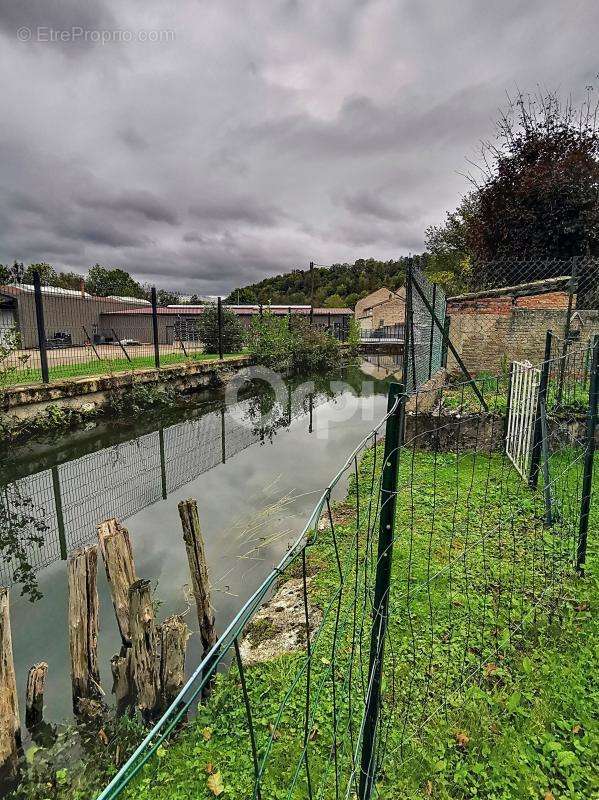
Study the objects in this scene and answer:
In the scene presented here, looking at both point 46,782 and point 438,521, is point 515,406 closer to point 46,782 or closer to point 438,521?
point 438,521

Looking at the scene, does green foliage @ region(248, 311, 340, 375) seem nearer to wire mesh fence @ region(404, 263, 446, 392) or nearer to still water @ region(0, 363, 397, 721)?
still water @ region(0, 363, 397, 721)

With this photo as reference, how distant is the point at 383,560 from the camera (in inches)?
61.7

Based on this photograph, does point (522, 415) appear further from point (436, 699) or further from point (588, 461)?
point (436, 699)

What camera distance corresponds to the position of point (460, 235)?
22.7 metres

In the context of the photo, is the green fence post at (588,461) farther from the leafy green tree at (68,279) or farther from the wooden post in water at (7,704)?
the leafy green tree at (68,279)

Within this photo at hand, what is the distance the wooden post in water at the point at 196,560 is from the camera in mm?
2641

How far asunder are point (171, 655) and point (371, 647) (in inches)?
49.6

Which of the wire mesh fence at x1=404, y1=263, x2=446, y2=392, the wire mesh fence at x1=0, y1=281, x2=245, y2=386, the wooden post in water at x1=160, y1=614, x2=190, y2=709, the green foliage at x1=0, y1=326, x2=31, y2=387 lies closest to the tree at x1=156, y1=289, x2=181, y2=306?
the wire mesh fence at x1=0, y1=281, x2=245, y2=386

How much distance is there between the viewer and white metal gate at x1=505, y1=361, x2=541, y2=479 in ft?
14.5

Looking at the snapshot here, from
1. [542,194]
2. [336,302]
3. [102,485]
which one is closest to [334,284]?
[336,302]

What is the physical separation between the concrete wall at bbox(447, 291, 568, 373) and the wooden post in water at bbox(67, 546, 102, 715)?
8966mm

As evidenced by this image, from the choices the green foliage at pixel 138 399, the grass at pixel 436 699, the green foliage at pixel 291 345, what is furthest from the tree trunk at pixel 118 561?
the green foliage at pixel 291 345

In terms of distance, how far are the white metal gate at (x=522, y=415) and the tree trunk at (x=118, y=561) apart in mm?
3943

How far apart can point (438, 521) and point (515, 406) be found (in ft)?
6.59
